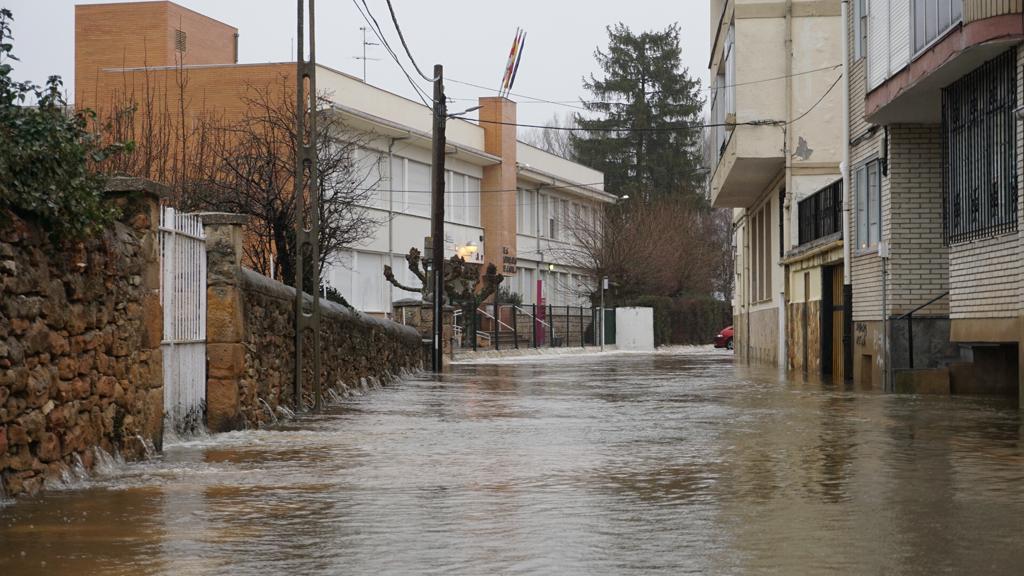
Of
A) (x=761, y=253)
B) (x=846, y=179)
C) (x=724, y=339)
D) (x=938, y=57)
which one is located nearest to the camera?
(x=938, y=57)

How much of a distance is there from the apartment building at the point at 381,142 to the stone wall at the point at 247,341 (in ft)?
59.1

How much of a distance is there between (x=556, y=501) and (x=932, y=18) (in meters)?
12.1

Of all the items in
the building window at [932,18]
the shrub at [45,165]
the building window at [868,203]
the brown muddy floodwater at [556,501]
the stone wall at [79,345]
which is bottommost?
the brown muddy floodwater at [556,501]

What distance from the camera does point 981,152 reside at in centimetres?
1803

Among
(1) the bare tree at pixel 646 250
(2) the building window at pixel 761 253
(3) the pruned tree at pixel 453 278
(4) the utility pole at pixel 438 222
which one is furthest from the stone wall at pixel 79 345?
(1) the bare tree at pixel 646 250

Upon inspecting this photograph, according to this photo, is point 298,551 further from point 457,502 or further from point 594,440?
point 594,440

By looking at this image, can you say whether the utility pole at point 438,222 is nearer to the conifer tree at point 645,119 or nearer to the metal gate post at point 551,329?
the metal gate post at point 551,329

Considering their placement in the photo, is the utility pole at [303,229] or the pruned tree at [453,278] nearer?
the utility pole at [303,229]

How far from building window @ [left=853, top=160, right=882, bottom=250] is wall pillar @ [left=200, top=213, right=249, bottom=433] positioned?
12209 mm

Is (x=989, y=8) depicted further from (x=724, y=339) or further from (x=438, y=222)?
(x=724, y=339)

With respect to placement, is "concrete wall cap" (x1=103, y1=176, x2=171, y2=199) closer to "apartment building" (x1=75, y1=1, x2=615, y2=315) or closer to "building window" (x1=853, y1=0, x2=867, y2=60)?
"building window" (x1=853, y1=0, x2=867, y2=60)

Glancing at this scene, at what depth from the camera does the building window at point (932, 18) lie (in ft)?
57.6

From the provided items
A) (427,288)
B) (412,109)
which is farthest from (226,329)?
(412,109)

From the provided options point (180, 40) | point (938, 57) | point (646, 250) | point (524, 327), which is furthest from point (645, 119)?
point (938, 57)
